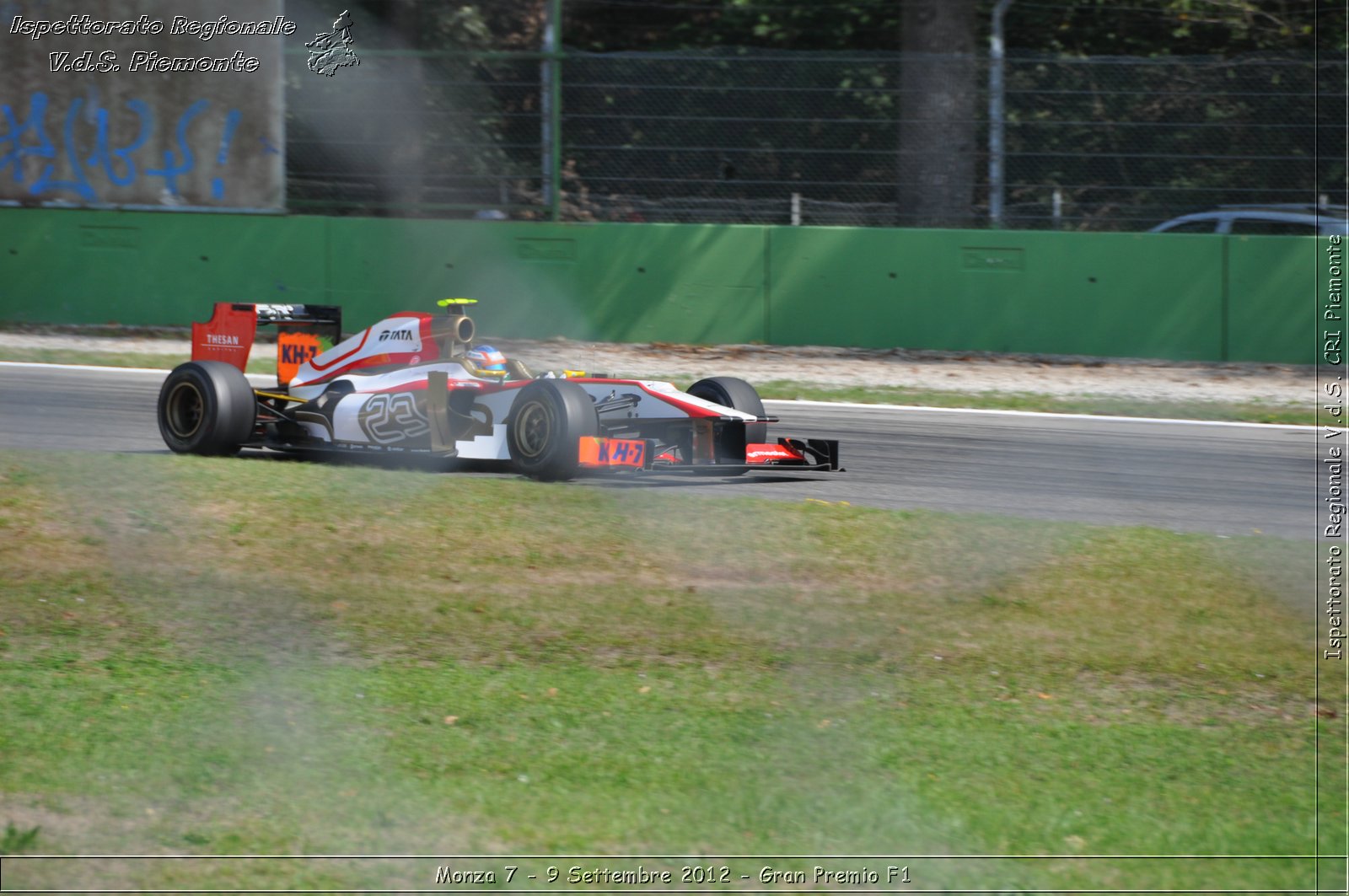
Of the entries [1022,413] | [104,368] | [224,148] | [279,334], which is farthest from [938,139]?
[104,368]

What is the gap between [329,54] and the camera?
19.4 meters

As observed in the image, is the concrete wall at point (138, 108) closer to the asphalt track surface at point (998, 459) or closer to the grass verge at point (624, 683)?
the asphalt track surface at point (998, 459)

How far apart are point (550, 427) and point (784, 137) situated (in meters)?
9.37

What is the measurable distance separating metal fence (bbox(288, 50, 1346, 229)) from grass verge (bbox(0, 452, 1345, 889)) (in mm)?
9517

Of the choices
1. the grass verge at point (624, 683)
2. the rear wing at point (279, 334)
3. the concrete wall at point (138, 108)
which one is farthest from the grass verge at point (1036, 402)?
the grass verge at point (624, 683)

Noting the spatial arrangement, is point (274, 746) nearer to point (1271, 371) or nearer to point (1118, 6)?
point (1271, 371)

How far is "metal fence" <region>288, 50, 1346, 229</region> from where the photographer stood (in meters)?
16.4

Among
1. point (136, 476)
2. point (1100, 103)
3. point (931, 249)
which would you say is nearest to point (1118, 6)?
point (1100, 103)

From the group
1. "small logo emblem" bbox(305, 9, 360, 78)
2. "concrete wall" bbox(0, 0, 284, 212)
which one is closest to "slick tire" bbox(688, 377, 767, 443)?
"concrete wall" bbox(0, 0, 284, 212)

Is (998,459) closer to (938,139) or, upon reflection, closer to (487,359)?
(487,359)

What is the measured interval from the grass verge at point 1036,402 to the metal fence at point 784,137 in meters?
3.14

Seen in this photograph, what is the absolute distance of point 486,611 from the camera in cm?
659

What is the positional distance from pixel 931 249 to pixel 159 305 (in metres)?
9.11

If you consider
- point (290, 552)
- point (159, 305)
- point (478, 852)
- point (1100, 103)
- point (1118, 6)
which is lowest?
point (478, 852)
